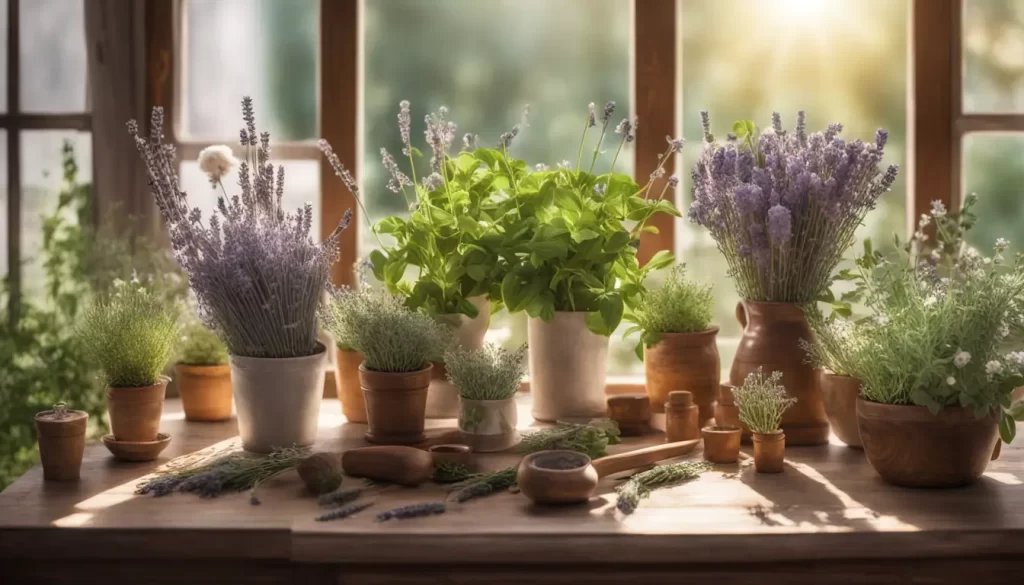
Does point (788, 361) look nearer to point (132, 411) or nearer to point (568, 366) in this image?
point (568, 366)

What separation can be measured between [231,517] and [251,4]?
1.59m

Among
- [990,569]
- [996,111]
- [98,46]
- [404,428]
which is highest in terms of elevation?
[98,46]

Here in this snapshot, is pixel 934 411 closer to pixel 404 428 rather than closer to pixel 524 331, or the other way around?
pixel 404 428

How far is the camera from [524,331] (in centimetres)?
296

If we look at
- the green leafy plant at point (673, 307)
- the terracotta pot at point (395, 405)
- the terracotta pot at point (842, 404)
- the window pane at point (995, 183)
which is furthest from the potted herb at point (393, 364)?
the window pane at point (995, 183)

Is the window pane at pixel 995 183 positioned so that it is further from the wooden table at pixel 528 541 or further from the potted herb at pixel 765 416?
the wooden table at pixel 528 541

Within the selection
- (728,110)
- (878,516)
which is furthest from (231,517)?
(728,110)

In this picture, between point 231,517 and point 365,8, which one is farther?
point 365,8

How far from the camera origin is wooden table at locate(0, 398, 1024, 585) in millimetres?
1740

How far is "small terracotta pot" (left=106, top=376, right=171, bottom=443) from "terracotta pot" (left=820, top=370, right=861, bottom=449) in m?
1.36

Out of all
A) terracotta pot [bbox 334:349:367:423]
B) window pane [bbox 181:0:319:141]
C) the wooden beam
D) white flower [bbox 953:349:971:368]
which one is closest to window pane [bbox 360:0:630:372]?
the wooden beam

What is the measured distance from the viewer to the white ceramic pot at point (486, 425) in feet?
7.42

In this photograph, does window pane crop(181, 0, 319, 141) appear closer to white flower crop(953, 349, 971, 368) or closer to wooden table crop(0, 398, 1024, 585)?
wooden table crop(0, 398, 1024, 585)

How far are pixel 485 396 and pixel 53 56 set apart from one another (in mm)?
1566
